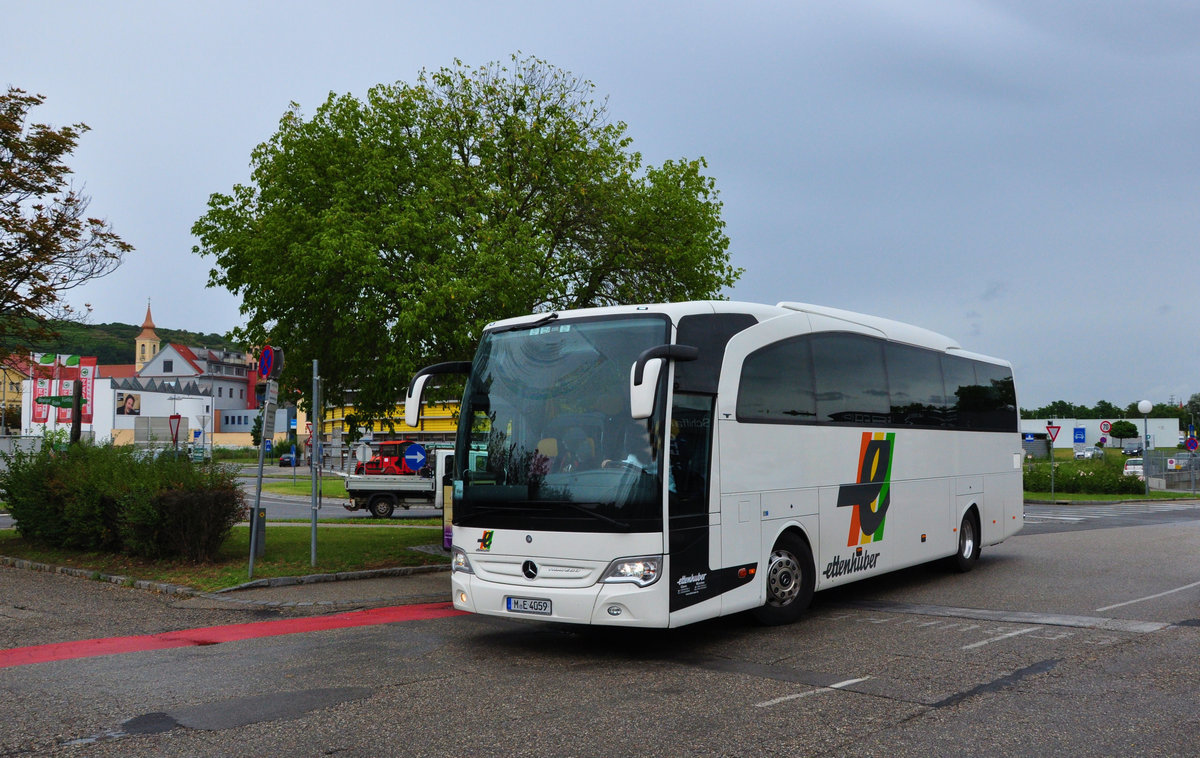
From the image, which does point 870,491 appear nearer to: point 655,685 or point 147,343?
point 655,685

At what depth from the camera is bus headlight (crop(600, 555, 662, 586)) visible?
7879 millimetres

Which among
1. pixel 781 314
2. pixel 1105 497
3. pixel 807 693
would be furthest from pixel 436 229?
pixel 1105 497

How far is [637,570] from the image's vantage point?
25.9 ft

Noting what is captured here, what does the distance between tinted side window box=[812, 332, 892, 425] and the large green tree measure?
235 inches

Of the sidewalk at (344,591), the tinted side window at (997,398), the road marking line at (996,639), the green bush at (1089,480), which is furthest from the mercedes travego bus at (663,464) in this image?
the green bush at (1089,480)

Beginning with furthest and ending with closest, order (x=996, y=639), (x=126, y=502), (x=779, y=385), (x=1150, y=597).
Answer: (x=126, y=502)
(x=1150, y=597)
(x=779, y=385)
(x=996, y=639)

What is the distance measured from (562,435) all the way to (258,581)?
6737 mm

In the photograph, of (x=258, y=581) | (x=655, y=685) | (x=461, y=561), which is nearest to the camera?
(x=655, y=685)

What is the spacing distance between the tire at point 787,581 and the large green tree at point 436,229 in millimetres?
6881

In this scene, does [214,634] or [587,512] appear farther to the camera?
[214,634]

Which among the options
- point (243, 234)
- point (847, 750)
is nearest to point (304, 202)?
point (243, 234)

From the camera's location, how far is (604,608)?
7.89 m

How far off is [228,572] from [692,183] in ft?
36.2

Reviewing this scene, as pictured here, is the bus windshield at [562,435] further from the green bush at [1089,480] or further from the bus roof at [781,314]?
the green bush at [1089,480]
